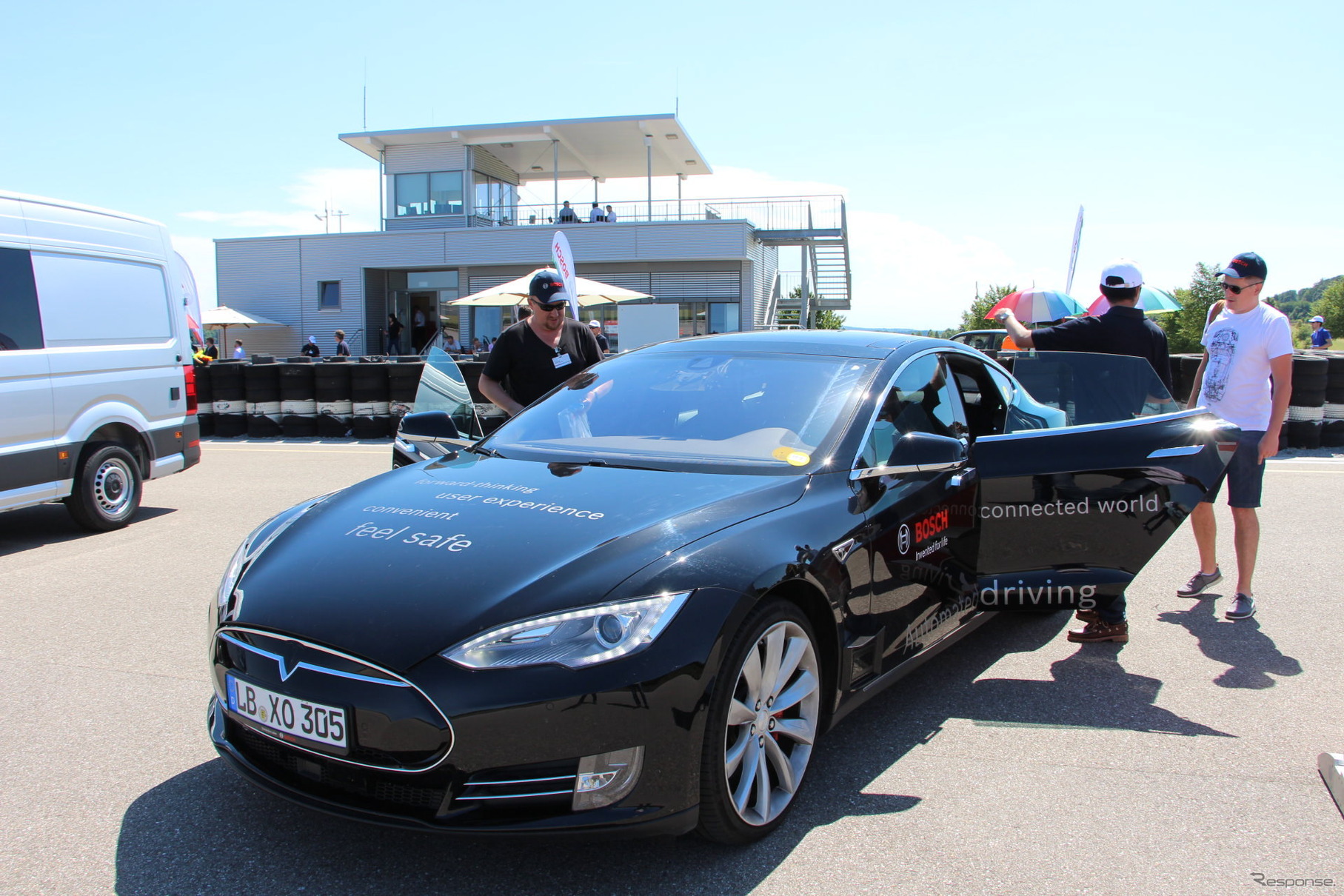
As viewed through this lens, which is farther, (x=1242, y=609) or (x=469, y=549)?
(x=1242, y=609)

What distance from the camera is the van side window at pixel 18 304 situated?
6.46m

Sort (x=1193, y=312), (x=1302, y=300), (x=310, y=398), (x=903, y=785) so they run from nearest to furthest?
(x=903, y=785)
(x=310, y=398)
(x=1193, y=312)
(x=1302, y=300)

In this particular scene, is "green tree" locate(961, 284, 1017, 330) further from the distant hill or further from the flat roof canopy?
the distant hill

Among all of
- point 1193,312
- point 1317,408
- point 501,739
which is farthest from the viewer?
point 1193,312

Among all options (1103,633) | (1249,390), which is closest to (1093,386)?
(1249,390)

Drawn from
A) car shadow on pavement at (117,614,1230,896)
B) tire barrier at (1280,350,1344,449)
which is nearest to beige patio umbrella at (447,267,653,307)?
tire barrier at (1280,350,1344,449)

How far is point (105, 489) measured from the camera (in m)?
7.20

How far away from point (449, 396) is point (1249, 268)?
4.14 m

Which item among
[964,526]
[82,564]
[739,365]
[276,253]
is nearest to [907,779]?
[964,526]

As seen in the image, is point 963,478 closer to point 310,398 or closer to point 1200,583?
point 1200,583

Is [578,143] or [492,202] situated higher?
[578,143]

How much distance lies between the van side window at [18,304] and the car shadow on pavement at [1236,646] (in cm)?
726

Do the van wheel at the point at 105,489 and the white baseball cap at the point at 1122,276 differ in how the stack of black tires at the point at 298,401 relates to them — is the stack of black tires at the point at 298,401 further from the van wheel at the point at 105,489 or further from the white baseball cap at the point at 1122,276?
the white baseball cap at the point at 1122,276

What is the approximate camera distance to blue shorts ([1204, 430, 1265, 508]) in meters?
4.95
